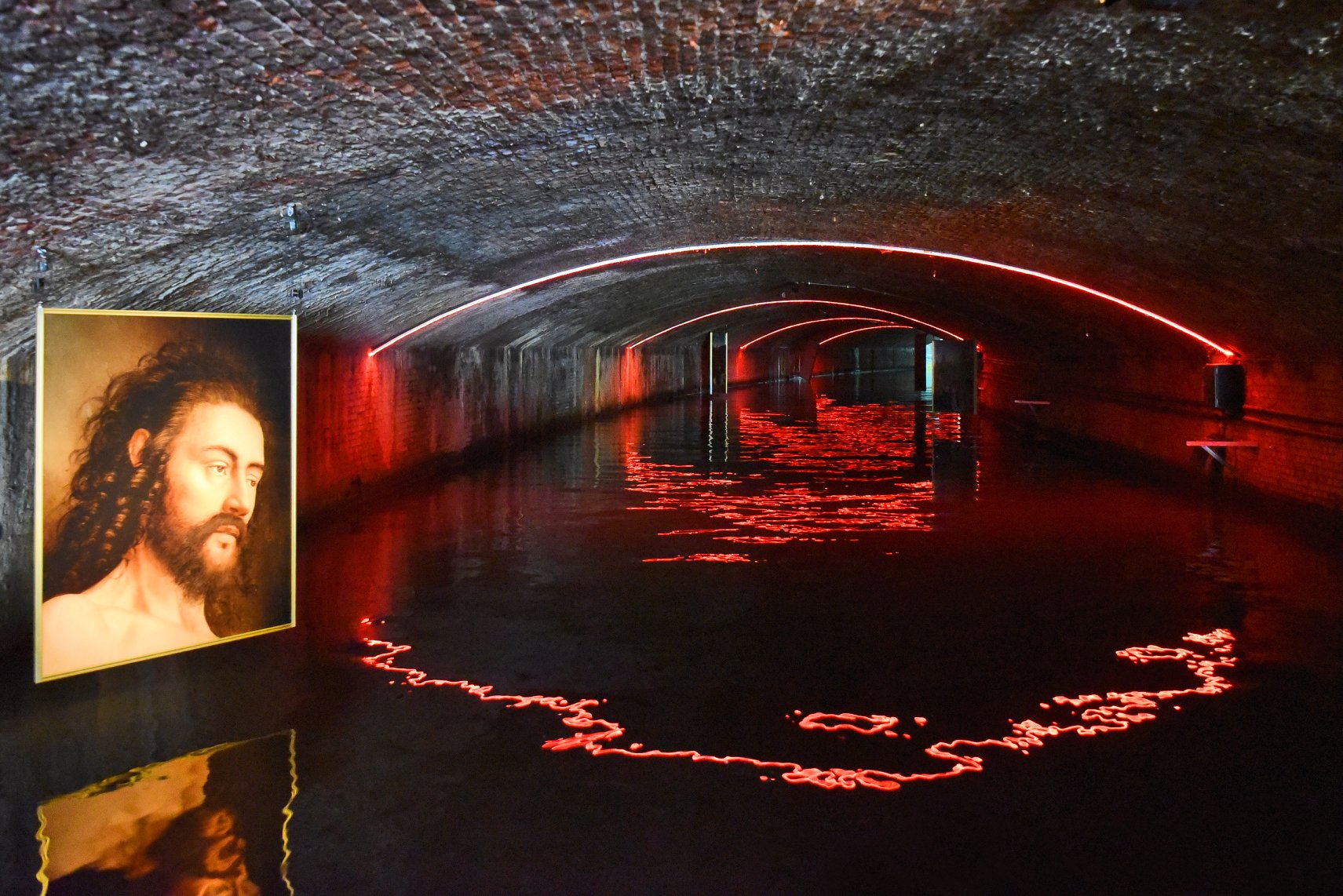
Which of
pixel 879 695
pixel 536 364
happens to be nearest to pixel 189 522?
pixel 879 695

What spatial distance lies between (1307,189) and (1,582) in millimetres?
7600

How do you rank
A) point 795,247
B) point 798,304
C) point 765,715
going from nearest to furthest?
point 765,715 → point 795,247 → point 798,304

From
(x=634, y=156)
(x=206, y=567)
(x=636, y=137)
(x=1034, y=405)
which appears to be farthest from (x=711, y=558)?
(x=1034, y=405)

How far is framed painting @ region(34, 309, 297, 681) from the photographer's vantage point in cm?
546

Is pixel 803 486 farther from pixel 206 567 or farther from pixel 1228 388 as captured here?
pixel 206 567

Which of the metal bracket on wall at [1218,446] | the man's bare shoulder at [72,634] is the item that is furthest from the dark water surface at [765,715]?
the metal bracket on wall at [1218,446]

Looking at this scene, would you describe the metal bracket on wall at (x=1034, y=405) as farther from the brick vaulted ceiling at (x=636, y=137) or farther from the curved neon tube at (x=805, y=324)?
the brick vaulted ceiling at (x=636, y=137)

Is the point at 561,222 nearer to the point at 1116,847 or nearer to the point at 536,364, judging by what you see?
the point at 1116,847

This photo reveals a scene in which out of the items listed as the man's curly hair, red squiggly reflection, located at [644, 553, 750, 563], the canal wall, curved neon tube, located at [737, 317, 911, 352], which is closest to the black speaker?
the canal wall

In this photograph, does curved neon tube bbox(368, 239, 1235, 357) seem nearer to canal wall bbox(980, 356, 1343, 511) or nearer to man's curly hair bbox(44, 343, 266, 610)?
canal wall bbox(980, 356, 1343, 511)

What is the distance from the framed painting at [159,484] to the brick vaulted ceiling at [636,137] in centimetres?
72

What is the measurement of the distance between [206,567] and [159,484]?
48 cm

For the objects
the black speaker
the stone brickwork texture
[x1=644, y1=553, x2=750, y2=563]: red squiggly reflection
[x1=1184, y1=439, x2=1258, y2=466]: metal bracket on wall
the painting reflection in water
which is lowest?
the painting reflection in water

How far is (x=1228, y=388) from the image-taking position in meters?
13.4
